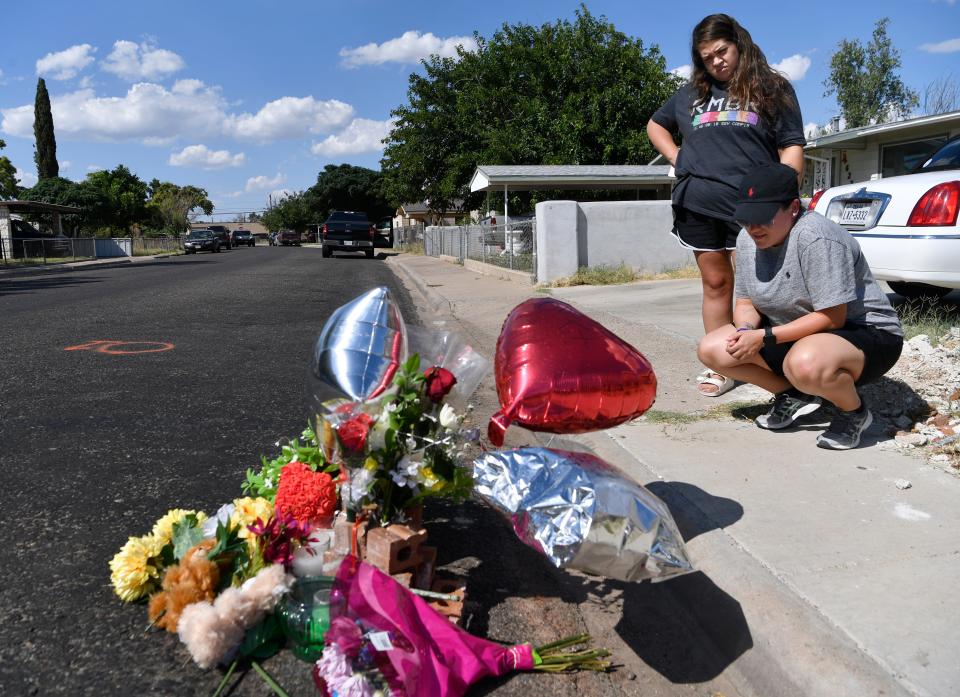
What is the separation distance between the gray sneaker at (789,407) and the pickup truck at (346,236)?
2749cm

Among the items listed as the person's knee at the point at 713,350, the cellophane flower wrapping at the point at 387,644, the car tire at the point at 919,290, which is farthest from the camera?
the car tire at the point at 919,290

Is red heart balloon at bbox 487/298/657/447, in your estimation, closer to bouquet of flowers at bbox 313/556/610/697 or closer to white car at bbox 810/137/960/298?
bouquet of flowers at bbox 313/556/610/697

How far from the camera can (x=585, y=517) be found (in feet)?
7.06

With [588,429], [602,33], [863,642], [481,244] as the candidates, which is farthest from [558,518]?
[602,33]

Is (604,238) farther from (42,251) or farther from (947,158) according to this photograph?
(42,251)

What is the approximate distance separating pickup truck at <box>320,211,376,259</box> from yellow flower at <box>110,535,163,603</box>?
28493 millimetres

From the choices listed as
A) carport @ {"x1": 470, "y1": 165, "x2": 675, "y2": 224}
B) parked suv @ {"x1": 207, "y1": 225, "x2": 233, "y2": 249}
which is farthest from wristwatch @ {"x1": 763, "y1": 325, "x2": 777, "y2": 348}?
parked suv @ {"x1": 207, "y1": 225, "x2": 233, "y2": 249}

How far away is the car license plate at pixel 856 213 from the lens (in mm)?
6148

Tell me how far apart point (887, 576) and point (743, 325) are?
155 cm

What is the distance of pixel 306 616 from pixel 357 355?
32.8 inches

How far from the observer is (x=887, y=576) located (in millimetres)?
2477

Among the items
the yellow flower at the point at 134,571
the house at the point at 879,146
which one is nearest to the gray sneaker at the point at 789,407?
the yellow flower at the point at 134,571

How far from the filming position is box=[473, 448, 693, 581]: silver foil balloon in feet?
7.02

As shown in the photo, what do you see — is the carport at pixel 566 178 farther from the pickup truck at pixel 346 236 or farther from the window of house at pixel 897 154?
the window of house at pixel 897 154
